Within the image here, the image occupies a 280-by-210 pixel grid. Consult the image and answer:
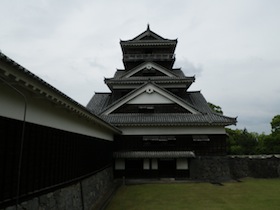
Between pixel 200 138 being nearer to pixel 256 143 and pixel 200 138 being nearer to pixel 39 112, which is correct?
pixel 39 112

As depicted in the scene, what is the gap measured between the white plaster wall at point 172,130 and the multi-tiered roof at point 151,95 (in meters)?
0.56

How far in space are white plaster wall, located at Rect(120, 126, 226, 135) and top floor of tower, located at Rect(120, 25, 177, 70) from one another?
8224 mm

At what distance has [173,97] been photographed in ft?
64.7

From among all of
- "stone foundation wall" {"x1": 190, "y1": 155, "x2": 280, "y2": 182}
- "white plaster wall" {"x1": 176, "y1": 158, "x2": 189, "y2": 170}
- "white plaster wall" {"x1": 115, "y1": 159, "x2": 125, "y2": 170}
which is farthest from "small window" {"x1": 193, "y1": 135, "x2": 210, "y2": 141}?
"white plaster wall" {"x1": 115, "y1": 159, "x2": 125, "y2": 170}

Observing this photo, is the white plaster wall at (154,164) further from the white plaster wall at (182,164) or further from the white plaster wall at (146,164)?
the white plaster wall at (182,164)

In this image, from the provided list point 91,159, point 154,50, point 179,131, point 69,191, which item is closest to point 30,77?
point 69,191

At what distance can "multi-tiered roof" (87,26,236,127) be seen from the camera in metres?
18.7

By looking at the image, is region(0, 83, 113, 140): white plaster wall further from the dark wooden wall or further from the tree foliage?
the tree foliage

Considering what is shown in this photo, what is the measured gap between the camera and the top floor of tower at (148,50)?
23.9 m

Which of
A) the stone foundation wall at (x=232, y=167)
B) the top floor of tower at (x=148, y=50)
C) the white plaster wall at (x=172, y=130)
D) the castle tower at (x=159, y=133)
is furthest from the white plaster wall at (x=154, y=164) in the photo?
the top floor of tower at (x=148, y=50)

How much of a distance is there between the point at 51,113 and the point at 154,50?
19495mm

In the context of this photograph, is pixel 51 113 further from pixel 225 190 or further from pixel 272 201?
pixel 225 190

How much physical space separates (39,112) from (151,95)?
14.5m

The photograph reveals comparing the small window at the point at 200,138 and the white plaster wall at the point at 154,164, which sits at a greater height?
the small window at the point at 200,138
